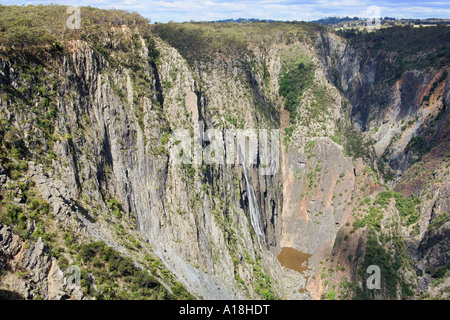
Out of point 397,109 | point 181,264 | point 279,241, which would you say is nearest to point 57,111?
point 181,264

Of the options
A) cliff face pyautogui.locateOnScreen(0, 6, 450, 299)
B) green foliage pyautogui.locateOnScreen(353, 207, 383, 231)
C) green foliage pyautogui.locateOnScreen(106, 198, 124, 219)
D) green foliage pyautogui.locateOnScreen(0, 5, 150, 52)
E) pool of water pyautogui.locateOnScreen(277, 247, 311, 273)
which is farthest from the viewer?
pool of water pyautogui.locateOnScreen(277, 247, 311, 273)

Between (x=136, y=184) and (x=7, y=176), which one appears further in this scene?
(x=136, y=184)

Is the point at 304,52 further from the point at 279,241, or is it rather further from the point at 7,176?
the point at 7,176

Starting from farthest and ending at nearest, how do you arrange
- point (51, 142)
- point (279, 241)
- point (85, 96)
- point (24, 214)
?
point (279, 241), point (85, 96), point (51, 142), point (24, 214)

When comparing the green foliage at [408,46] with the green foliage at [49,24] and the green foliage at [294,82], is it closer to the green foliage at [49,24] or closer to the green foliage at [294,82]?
the green foliage at [294,82]

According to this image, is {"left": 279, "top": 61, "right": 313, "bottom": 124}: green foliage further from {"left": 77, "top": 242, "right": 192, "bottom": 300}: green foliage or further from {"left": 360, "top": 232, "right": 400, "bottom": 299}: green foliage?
{"left": 77, "top": 242, "right": 192, "bottom": 300}: green foliage

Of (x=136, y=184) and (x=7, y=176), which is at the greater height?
(x=7, y=176)

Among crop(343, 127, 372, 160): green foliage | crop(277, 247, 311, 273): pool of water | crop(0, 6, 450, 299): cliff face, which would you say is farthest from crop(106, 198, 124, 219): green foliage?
crop(343, 127, 372, 160): green foliage
